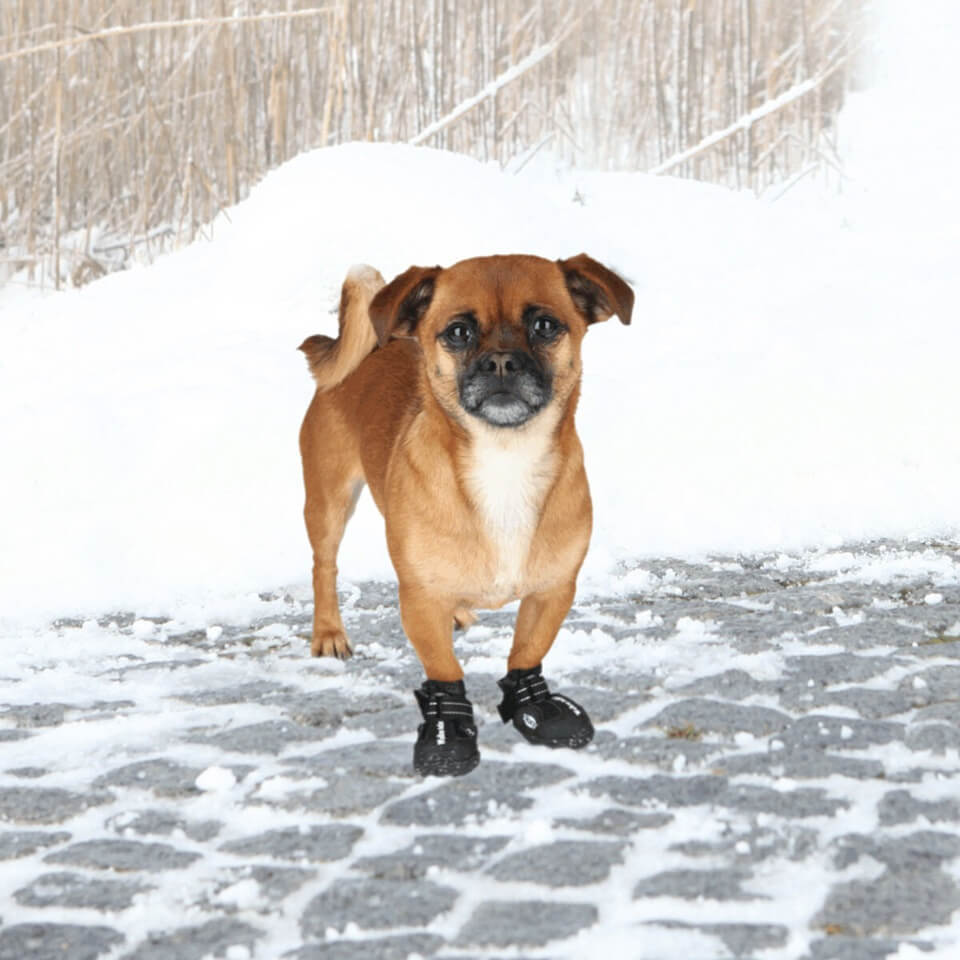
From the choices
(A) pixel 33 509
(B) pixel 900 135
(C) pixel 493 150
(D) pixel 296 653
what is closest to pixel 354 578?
(D) pixel 296 653

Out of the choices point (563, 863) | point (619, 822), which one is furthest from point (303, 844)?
point (619, 822)

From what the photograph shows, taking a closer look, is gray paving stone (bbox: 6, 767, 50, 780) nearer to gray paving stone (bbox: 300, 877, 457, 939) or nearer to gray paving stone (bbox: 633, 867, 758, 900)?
gray paving stone (bbox: 300, 877, 457, 939)

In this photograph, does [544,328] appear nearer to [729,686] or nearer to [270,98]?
[729,686]

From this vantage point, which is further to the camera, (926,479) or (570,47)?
(570,47)

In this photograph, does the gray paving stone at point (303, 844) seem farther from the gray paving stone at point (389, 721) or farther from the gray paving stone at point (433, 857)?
the gray paving stone at point (389, 721)

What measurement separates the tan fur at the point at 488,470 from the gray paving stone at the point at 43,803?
837mm

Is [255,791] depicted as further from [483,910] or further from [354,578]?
[354,578]

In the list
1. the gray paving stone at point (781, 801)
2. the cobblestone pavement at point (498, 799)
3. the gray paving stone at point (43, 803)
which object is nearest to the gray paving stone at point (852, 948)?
the cobblestone pavement at point (498, 799)

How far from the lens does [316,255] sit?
7.76 m

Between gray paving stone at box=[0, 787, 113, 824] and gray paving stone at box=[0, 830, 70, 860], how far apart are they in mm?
73

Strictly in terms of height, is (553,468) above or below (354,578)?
above

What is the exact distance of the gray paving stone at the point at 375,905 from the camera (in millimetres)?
2451

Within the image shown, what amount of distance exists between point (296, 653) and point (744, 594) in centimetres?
169

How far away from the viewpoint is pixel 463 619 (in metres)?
4.51
